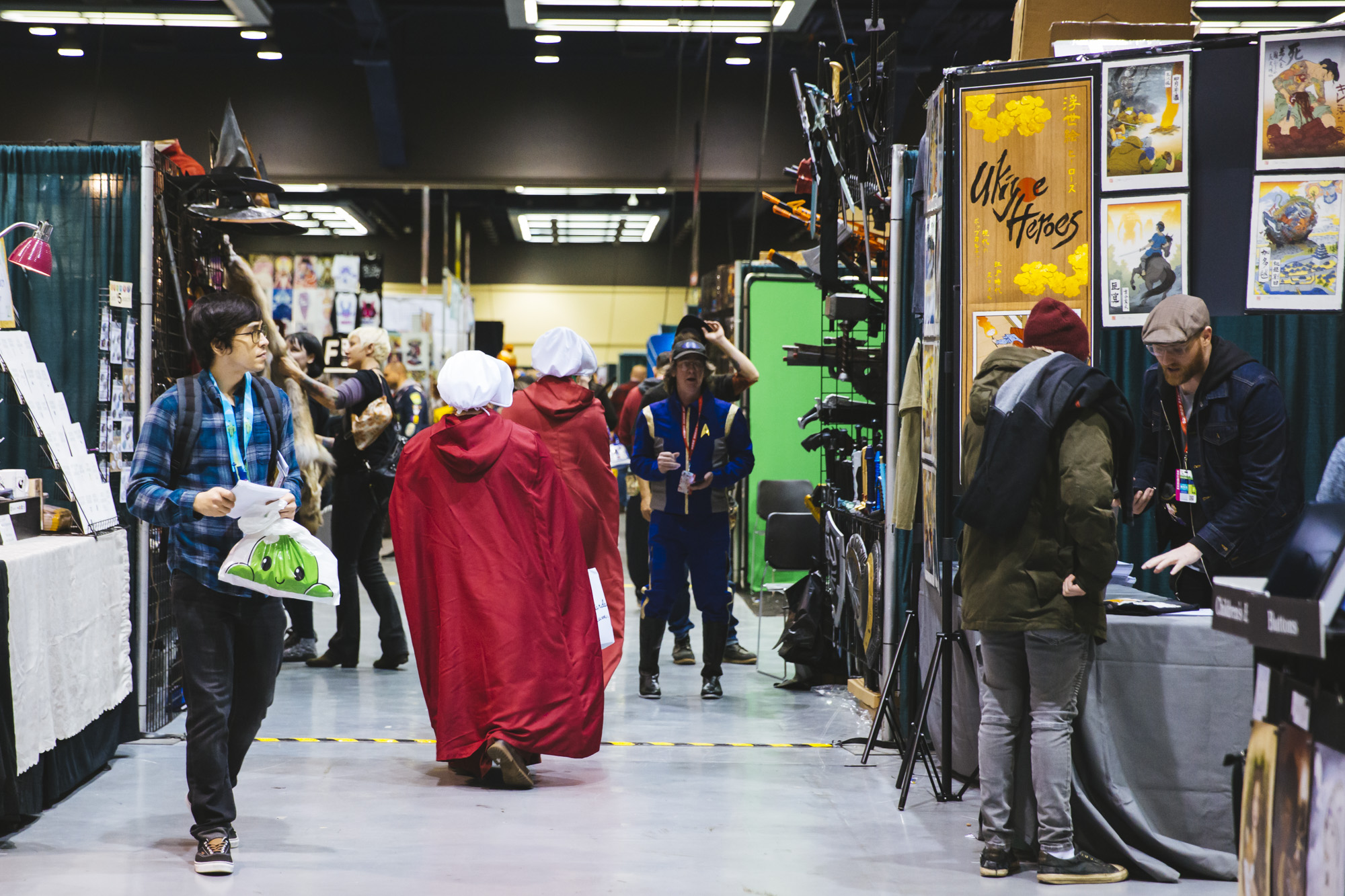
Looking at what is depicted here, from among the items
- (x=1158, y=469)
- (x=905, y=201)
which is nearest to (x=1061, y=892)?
(x=1158, y=469)

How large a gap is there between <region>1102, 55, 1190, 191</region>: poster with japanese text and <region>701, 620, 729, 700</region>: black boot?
8.73 ft

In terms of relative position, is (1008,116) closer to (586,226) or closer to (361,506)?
(361,506)

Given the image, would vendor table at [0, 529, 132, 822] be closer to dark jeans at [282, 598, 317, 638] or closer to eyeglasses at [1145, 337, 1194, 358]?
dark jeans at [282, 598, 317, 638]

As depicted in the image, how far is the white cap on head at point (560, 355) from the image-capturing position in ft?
16.1

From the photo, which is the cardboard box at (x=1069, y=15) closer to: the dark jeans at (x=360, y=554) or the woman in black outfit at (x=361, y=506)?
the woman in black outfit at (x=361, y=506)

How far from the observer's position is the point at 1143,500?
13.4ft

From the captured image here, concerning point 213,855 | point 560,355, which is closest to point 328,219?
point 560,355

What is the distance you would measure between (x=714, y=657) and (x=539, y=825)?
6.42ft

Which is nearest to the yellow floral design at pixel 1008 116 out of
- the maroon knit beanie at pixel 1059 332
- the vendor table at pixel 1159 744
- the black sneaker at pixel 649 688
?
the maroon knit beanie at pixel 1059 332

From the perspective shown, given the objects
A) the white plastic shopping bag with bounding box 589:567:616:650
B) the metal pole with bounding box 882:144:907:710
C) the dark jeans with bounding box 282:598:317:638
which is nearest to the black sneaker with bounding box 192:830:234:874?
the white plastic shopping bag with bounding box 589:567:616:650

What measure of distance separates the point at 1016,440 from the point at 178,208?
339 centimetres

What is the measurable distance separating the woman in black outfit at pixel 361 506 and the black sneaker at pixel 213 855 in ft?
8.94

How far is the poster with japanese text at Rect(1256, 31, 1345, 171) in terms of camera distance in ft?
12.1

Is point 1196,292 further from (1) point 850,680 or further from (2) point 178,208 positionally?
(2) point 178,208
